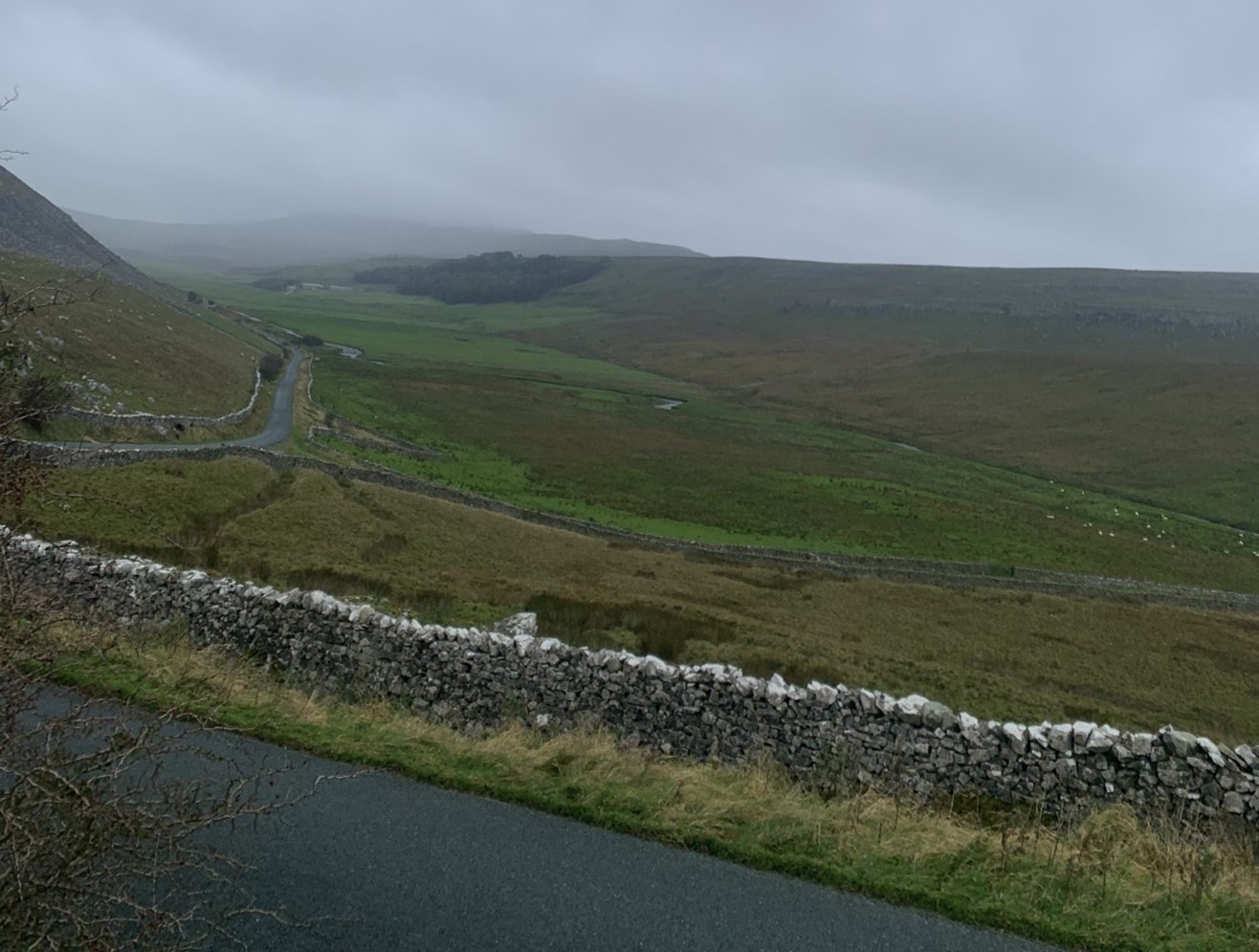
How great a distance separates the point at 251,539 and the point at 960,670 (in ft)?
74.6

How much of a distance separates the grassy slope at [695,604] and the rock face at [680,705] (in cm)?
604

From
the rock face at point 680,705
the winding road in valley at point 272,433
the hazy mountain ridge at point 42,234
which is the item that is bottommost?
the winding road in valley at point 272,433

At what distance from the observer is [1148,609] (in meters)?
39.8

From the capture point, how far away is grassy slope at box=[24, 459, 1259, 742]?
22984mm

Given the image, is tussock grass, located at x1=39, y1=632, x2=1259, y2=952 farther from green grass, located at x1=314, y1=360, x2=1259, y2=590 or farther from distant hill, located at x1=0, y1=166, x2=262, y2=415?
green grass, located at x1=314, y1=360, x2=1259, y2=590

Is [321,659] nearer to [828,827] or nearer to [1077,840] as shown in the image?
[828,827]

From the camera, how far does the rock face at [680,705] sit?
9945 millimetres

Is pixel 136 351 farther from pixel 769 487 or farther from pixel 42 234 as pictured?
pixel 42 234

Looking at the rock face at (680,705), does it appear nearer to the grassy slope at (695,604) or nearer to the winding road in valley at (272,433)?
the grassy slope at (695,604)

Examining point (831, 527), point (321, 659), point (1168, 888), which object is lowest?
point (831, 527)

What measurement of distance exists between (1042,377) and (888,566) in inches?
4195

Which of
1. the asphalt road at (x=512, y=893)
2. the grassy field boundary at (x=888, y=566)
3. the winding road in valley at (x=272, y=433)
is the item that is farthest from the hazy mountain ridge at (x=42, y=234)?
the asphalt road at (x=512, y=893)

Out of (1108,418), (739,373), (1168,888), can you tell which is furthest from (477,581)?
(739,373)

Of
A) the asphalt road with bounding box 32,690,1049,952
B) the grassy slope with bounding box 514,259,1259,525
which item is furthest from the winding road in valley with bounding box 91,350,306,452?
the grassy slope with bounding box 514,259,1259,525
